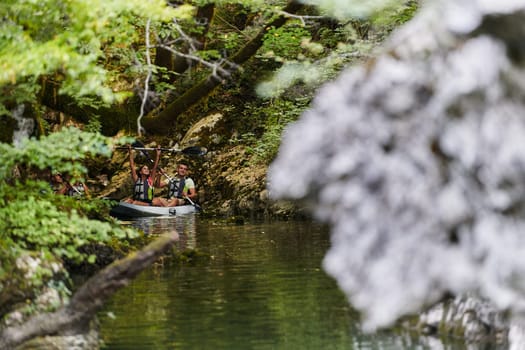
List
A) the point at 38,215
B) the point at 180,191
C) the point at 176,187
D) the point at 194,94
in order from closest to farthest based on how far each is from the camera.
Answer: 1. the point at 38,215
2. the point at 194,94
3. the point at 180,191
4. the point at 176,187

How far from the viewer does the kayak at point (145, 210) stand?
26.8 meters

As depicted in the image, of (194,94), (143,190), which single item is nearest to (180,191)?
(143,190)

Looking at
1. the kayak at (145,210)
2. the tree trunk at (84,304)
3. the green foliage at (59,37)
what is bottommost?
the tree trunk at (84,304)

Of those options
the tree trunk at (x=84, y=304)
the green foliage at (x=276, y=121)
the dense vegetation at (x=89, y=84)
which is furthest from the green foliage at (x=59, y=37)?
the green foliage at (x=276, y=121)

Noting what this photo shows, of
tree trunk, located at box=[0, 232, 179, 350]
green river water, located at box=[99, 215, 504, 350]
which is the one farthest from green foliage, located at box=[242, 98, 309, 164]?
tree trunk, located at box=[0, 232, 179, 350]

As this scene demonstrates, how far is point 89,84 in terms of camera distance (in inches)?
308

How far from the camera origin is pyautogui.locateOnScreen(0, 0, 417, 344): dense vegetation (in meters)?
7.82

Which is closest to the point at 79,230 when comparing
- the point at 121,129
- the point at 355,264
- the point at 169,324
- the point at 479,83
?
the point at 169,324

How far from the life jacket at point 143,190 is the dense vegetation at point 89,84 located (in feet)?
13.0

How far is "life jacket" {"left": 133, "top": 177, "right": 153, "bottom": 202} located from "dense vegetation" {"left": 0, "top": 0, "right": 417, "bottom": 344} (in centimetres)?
396

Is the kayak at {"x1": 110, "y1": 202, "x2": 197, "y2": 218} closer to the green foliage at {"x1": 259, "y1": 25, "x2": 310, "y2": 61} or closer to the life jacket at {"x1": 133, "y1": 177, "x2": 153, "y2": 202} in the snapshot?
the life jacket at {"x1": 133, "y1": 177, "x2": 153, "y2": 202}

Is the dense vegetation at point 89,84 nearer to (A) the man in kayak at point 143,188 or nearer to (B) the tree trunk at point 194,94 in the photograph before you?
(B) the tree trunk at point 194,94

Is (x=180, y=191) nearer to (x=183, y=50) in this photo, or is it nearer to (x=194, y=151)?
(x=194, y=151)

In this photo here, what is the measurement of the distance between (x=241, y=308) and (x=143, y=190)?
58.3 feet
